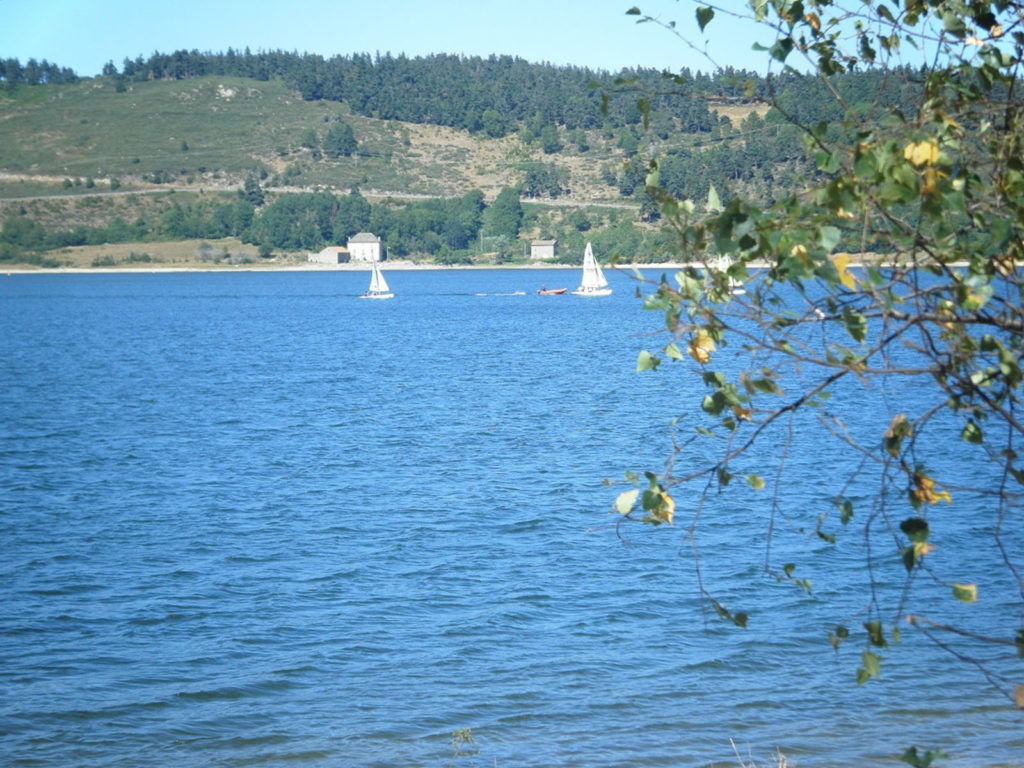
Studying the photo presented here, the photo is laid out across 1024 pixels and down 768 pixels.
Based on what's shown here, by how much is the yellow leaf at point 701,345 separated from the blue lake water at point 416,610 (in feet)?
18.4

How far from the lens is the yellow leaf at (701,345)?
3834 millimetres

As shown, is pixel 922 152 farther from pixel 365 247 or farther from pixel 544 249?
pixel 365 247

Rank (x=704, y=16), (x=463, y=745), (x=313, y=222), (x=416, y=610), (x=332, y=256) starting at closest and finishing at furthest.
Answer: (x=704, y=16) < (x=463, y=745) < (x=416, y=610) < (x=332, y=256) < (x=313, y=222)

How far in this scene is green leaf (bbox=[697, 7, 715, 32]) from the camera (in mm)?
3785

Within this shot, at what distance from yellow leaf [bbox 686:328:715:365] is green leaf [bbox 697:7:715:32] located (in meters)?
1.10

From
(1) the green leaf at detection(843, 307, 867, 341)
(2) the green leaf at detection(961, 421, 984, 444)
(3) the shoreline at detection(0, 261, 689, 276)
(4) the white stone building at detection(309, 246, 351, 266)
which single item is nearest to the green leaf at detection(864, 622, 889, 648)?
(2) the green leaf at detection(961, 421, 984, 444)

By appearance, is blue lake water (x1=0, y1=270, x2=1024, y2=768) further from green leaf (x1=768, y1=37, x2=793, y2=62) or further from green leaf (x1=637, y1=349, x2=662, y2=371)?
green leaf (x1=768, y1=37, x2=793, y2=62)

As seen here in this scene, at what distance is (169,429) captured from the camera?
98.9ft

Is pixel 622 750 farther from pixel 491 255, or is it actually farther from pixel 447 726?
pixel 491 255

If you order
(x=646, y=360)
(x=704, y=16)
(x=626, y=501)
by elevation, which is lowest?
(x=626, y=501)

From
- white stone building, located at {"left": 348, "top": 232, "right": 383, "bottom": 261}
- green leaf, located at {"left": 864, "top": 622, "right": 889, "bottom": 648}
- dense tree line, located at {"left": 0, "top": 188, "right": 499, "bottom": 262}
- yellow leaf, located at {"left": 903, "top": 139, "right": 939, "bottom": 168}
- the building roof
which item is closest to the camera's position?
yellow leaf, located at {"left": 903, "top": 139, "right": 939, "bottom": 168}

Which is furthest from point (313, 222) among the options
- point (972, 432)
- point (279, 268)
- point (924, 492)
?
point (924, 492)

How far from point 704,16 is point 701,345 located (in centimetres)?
117

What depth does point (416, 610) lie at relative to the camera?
1331cm
